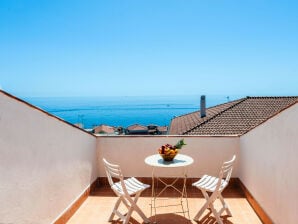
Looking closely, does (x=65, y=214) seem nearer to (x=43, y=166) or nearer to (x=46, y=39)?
(x=43, y=166)

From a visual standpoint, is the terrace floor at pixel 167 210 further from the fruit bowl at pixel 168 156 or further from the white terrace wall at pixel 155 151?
the fruit bowl at pixel 168 156

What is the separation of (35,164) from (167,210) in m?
2.06

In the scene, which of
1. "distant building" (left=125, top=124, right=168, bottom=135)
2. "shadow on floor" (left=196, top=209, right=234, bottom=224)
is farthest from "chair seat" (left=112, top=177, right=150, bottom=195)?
"distant building" (left=125, top=124, right=168, bottom=135)

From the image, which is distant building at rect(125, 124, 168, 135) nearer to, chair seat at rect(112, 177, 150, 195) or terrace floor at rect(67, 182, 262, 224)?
terrace floor at rect(67, 182, 262, 224)

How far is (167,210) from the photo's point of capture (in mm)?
3682

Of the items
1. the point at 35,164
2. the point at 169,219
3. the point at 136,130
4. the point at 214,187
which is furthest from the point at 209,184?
the point at 136,130

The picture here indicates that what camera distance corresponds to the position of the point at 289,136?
248 centimetres

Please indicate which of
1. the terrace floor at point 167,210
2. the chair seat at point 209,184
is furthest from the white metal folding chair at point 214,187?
the terrace floor at point 167,210

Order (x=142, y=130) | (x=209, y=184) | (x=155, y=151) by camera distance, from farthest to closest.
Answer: (x=142, y=130)
(x=155, y=151)
(x=209, y=184)

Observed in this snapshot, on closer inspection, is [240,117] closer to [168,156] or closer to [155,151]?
[155,151]

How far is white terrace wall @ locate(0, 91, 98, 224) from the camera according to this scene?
2068 mm

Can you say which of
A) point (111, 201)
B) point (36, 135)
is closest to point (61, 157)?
point (36, 135)

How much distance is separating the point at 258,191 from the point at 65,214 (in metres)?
2.69

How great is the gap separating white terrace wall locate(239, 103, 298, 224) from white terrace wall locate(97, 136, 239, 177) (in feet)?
2.15
